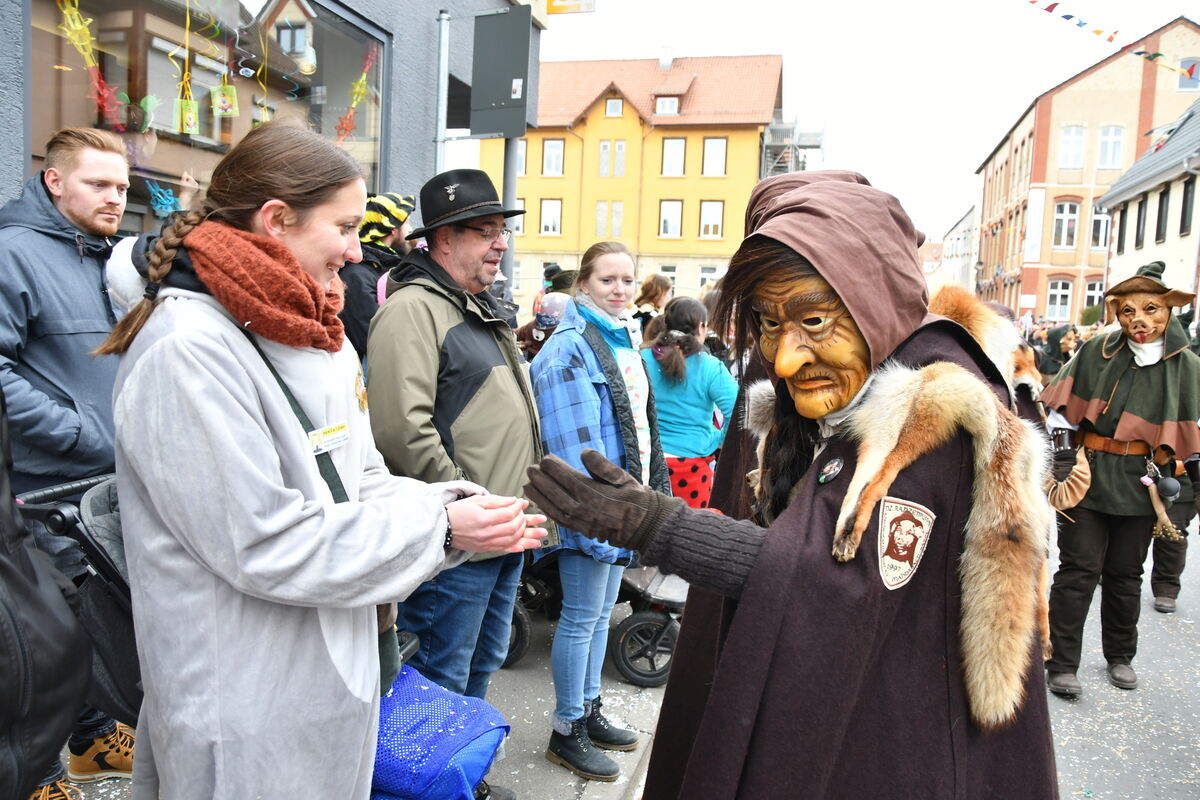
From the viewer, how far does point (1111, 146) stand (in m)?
40.2

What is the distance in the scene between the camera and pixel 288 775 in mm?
1541

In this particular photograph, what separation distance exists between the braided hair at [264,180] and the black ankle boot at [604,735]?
264cm

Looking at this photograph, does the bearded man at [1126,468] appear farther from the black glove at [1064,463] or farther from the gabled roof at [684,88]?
the gabled roof at [684,88]

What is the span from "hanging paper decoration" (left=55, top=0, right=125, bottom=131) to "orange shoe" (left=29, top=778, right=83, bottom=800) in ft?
11.2

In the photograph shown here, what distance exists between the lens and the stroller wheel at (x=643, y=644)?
4.27 metres

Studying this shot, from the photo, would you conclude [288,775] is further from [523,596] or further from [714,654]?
[523,596]

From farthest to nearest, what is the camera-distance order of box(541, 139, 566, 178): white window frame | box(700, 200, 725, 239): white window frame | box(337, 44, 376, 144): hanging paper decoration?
box(541, 139, 566, 178): white window frame < box(700, 200, 725, 239): white window frame < box(337, 44, 376, 144): hanging paper decoration

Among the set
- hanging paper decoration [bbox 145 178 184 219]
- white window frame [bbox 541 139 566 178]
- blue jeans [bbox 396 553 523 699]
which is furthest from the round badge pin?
white window frame [bbox 541 139 566 178]

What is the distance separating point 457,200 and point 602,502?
70.6 inches

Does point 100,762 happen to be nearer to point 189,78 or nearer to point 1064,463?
point 189,78

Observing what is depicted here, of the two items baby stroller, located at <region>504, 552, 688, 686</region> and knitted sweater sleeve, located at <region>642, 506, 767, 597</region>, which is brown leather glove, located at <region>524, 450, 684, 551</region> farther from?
baby stroller, located at <region>504, 552, 688, 686</region>

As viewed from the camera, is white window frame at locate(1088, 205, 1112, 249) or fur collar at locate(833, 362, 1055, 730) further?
white window frame at locate(1088, 205, 1112, 249)

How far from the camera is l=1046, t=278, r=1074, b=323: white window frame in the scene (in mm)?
41438

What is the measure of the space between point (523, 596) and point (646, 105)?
38.3 m
